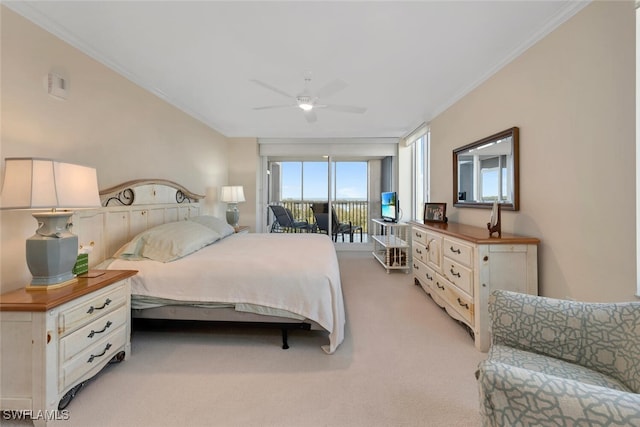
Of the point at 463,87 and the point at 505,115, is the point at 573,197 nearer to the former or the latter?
the point at 505,115

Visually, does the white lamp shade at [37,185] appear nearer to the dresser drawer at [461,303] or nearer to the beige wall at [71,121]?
the beige wall at [71,121]

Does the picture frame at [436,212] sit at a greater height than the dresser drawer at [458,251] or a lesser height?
greater

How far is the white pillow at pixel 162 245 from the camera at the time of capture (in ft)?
7.29

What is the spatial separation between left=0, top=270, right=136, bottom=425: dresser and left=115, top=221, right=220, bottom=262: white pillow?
62 cm

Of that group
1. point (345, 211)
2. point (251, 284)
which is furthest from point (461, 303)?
point (345, 211)

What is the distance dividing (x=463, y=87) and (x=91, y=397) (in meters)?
4.27

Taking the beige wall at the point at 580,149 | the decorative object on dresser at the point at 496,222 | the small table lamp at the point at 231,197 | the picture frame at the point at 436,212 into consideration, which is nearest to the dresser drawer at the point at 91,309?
the small table lamp at the point at 231,197

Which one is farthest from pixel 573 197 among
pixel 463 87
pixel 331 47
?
pixel 331 47

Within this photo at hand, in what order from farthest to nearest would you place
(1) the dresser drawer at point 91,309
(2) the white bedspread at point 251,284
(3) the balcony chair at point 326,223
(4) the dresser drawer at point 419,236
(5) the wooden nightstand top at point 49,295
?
(3) the balcony chair at point 326,223
(4) the dresser drawer at point 419,236
(2) the white bedspread at point 251,284
(1) the dresser drawer at point 91,309
(5) the wooden nightstand top at point 49,295

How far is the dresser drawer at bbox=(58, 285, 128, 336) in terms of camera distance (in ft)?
4.68

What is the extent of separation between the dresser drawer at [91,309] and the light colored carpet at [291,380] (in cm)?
47

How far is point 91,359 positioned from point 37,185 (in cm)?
110

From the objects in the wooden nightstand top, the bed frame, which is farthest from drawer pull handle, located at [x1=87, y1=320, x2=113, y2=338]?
the bed frame

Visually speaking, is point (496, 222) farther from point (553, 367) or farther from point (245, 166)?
point (245, 166)
